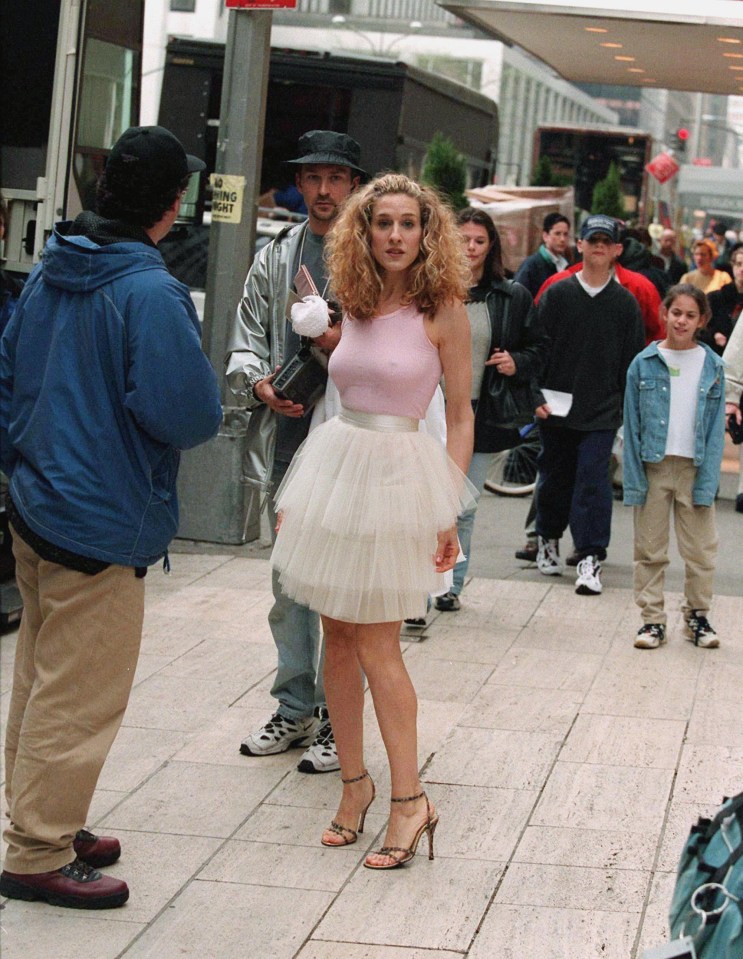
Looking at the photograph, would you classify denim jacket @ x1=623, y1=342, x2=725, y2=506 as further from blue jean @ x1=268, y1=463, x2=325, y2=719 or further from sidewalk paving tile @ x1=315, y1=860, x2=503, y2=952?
sidewalk paving tile @ x1=315, y1=860, x2=503, y2=952

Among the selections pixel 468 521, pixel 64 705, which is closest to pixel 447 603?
pixel 468 521

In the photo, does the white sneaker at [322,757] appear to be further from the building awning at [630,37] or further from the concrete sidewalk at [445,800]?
the building awning at [630,37]

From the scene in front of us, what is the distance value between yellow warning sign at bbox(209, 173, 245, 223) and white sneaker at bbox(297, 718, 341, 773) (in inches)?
172

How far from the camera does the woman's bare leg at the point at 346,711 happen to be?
4832 mm

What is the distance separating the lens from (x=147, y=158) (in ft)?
13.7

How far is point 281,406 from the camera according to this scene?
17.2 ft

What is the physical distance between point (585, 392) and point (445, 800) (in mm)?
3952

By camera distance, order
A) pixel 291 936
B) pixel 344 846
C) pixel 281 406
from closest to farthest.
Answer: pixel 291 936 → pixel 344 846 → pixel 281 406

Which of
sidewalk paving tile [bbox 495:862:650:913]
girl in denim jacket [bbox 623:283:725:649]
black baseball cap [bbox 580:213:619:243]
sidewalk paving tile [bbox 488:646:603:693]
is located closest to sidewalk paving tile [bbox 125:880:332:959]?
sidewalk paving tile [bbox 495:862:650:913]

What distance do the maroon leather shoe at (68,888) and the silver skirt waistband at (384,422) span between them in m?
1.49

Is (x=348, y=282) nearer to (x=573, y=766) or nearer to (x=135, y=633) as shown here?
(x=135, y=633)

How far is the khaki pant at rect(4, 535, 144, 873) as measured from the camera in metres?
4.22

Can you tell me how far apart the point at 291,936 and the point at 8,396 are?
1646 mm

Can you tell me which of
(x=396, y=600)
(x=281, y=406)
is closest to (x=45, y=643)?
(x=396, y=600)
